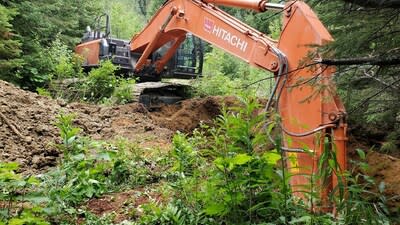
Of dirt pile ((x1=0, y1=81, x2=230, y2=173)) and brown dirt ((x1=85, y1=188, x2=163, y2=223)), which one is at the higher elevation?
dirt pile ((x1=0, y1=81, x2=230, y2=173))

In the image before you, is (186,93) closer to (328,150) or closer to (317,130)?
(317,130)

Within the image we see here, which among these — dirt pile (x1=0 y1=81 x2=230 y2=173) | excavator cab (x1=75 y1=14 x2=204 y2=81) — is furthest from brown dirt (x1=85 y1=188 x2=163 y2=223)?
excavator cab (x1=75 y1=14 x2=204 y2=81)

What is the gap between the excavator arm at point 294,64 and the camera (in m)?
3.05

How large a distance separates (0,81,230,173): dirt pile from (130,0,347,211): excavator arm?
1.53 meters

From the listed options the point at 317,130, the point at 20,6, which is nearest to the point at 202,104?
the point at 317,130

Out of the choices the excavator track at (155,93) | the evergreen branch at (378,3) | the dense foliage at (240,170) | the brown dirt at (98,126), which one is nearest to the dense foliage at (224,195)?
the dense foliage at (240,170)

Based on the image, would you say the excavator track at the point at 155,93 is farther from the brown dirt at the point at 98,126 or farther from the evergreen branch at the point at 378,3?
the evergreen branch at the point at 378,3

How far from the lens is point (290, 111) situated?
15.3 ft

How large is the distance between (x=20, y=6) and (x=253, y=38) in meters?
9.57

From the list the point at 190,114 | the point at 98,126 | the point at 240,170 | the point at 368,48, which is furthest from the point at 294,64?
the point at 190,114

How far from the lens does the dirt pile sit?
526 cm

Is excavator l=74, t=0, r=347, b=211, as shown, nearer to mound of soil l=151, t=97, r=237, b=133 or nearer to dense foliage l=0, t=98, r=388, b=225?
dense foliage l=0, t=98, r=388, b=225

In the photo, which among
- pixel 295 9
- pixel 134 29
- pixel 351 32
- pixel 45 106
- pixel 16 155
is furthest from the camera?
pixel 134 29

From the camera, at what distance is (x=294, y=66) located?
4715 millimetres
